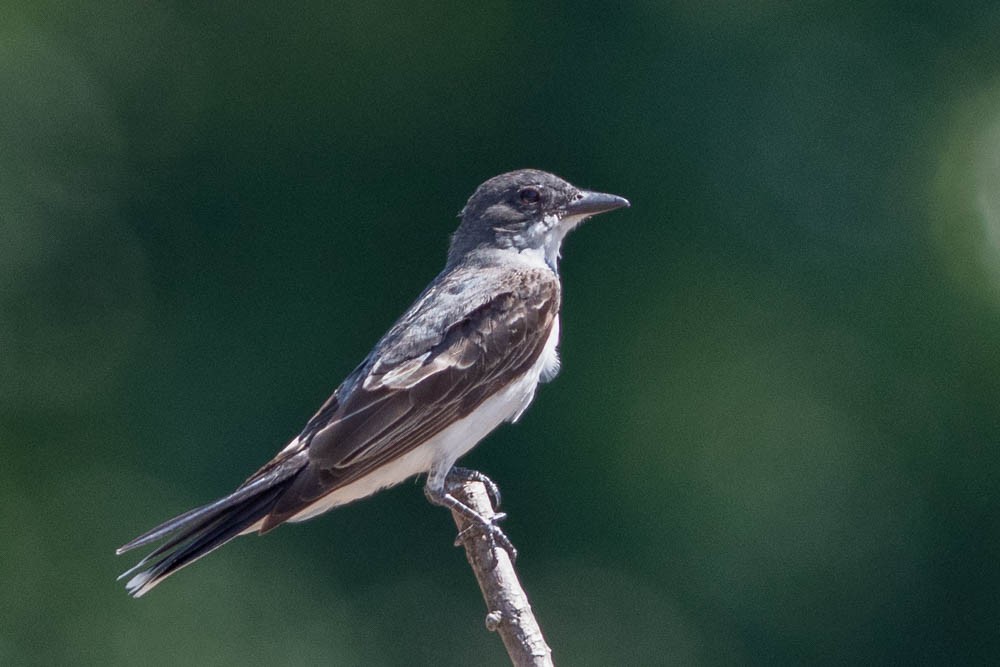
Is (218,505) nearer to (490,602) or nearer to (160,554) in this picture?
(160,554)

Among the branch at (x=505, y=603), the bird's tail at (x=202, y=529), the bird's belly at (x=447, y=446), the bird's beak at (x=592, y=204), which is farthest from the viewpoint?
the bird's beak at (x=592, y=204)

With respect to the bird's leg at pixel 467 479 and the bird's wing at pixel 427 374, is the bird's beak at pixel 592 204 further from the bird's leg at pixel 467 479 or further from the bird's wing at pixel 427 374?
the bird's leg at pixel 467 479

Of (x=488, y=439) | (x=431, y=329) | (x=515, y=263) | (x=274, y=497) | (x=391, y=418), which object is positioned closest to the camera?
(x=274, y=497)

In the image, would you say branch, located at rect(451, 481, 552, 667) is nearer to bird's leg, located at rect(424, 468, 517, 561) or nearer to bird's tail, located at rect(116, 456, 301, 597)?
bird's leg, located at rect(424, 468, 517, 561)

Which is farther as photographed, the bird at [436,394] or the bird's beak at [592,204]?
the bird's beak at [592,204]

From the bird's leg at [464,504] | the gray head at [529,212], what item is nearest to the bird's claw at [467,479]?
the bird's leg at [464,504]

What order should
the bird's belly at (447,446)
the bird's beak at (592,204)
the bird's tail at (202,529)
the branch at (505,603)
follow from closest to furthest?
the branch at (505,603) < the bird's tail at (202,529) < the bird's belly at (447,446) < the bird's beak at (592,204)

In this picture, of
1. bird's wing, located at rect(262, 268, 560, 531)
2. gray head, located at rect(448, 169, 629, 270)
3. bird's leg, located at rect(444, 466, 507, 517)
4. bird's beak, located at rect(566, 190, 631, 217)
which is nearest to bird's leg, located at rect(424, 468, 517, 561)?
bird's leg, located at rect(444, 466, 507, 517)

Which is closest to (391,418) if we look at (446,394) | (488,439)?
(446,394)
